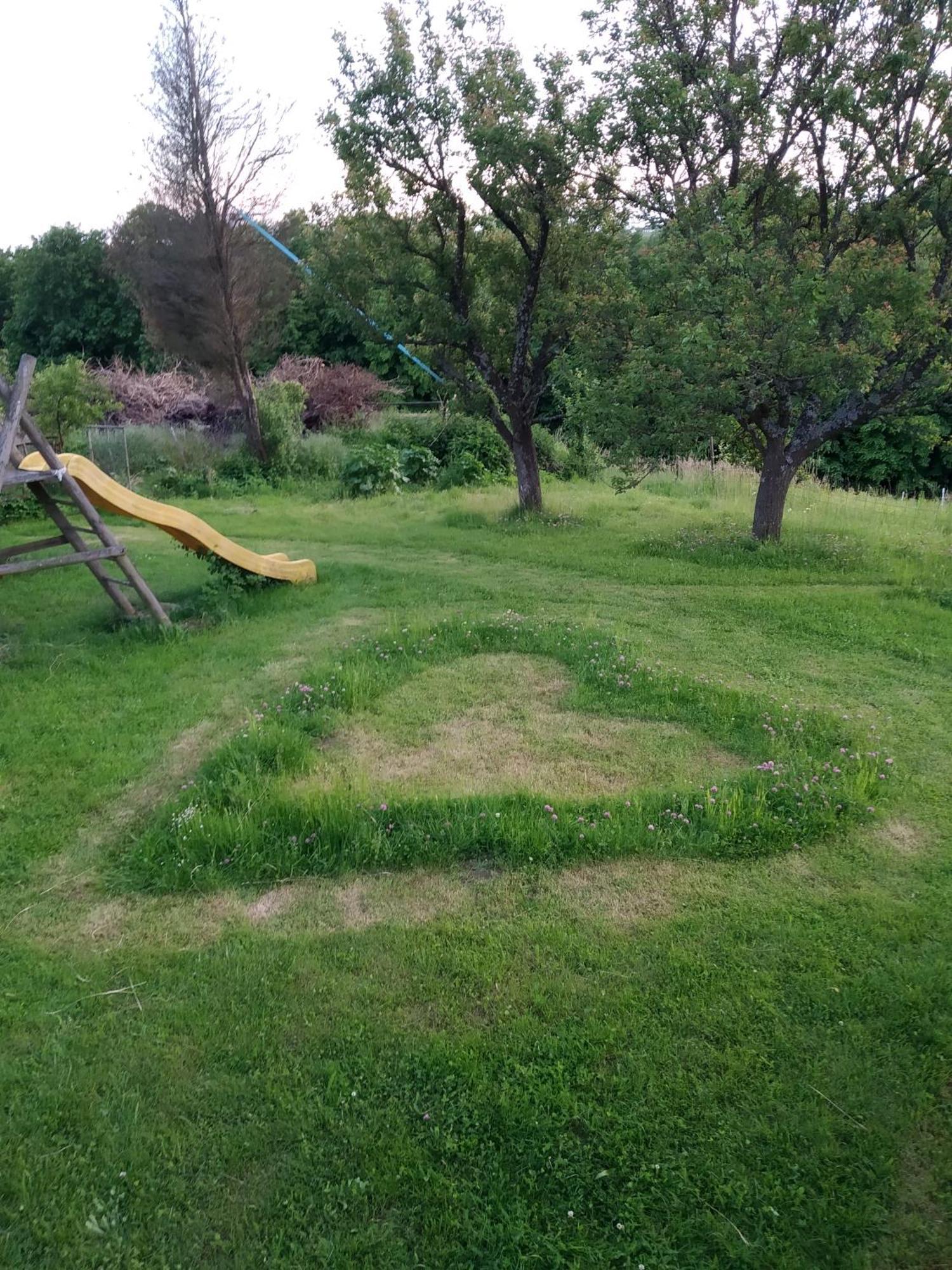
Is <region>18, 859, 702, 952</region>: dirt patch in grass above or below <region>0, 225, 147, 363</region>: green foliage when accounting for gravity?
below

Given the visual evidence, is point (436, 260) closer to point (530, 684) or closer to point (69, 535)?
point (69, 535)

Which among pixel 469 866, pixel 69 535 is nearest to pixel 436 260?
pixel 69 535

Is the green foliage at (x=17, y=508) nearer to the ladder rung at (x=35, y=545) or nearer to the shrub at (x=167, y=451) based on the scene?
the shrub at (x=167, y=451)

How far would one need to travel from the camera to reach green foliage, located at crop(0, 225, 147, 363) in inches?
1567

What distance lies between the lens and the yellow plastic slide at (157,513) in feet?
25.1

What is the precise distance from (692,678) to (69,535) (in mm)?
5365

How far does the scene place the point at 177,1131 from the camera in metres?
2.62

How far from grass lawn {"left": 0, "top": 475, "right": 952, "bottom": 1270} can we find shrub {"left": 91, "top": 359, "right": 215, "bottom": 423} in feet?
65.5

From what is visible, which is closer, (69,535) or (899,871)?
(899,871)

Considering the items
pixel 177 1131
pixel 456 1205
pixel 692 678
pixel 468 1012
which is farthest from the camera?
pixel 692 678

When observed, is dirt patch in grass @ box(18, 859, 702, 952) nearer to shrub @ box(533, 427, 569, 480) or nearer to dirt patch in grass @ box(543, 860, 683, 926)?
dirt patch in grass @ box(543, 860, 683, 926)

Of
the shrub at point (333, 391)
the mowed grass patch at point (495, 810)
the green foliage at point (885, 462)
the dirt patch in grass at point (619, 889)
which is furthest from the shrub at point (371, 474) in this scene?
the green foliage at point (885, 462)

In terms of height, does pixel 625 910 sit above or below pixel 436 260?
below

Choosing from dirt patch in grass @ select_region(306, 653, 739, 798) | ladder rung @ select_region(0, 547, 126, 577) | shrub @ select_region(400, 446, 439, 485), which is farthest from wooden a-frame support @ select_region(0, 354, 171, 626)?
shrub @ select_region(400, 446, 439, 485)
